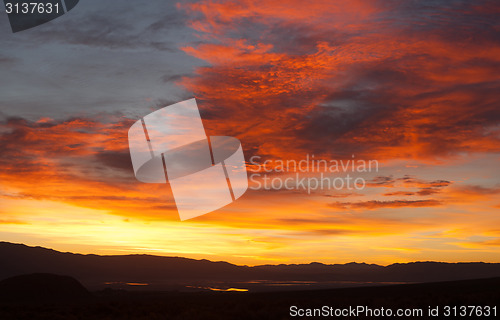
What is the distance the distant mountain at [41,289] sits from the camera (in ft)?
262

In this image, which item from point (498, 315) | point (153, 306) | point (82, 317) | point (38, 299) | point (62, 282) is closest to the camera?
point (498, 315)

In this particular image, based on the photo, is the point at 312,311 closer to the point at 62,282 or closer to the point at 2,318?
the point at 2,318

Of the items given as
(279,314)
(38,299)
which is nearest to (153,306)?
(279,314)

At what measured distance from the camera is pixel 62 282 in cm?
8888

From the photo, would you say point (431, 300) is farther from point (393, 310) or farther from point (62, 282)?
point (62, 282)

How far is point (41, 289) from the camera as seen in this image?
8394 centimetres

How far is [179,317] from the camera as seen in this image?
2898 centimetres

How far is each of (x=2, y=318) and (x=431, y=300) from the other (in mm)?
→ 28471

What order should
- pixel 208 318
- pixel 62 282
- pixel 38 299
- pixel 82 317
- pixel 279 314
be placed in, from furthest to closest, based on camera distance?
1. pixel 62 282
2. pixel 38 299
3. pixel 82 317
4. pixel 279 314
5. pixel 208 318

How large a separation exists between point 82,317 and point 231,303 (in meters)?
10.8

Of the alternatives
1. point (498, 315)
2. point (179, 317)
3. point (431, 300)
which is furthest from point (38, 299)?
point (498, 315)

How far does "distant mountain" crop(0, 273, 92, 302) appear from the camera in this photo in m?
79.9

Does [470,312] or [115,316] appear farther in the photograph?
[115,316]

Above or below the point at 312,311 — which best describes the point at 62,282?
below
